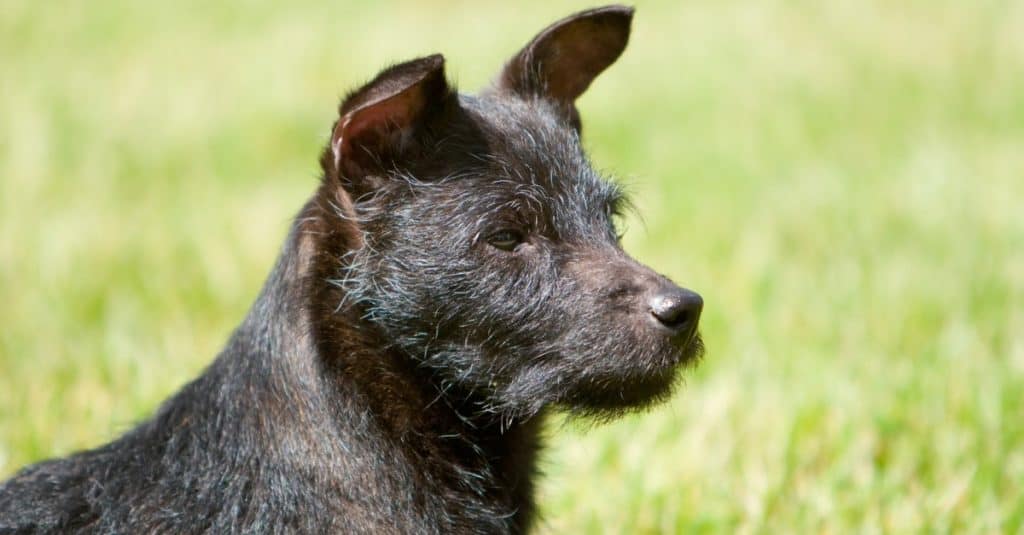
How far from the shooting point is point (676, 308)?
3.88 metres

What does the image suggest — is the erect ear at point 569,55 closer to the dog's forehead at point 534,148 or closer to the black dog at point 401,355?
the dog's forehead at point 534,148

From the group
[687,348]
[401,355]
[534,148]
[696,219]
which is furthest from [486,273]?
[696,219]

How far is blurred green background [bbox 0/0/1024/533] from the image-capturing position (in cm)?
574

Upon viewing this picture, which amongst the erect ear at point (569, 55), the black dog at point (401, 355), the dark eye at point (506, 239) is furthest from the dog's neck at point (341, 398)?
the erect ear at point (569, 55)

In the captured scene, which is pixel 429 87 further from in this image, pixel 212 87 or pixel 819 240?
pixel 212 87

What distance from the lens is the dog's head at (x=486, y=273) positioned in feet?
13.1

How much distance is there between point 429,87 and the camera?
13.2 ft

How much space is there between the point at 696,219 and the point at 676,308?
531 centimetres

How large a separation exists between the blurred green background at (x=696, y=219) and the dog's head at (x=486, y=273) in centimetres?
64

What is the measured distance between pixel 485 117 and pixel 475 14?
10477 mm

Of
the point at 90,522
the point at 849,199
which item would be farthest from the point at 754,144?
the point at 90,522

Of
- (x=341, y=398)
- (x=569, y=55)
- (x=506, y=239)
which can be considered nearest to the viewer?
(x=341, y=398)

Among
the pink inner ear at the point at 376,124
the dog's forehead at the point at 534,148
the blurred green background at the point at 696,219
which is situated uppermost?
the pink inner ear at the point at 376,124

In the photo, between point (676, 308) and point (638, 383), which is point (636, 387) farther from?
point (676, 308)
